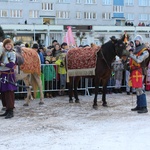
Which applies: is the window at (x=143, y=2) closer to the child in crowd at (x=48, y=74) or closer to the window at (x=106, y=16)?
the window at (x=106, y=16)

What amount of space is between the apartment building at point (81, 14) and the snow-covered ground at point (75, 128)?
135ft

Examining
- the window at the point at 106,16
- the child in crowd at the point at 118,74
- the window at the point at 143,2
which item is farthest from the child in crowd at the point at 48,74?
the window at the point at 143,2

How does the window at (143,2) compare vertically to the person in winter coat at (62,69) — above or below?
above

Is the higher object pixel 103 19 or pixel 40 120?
pixel 103 19

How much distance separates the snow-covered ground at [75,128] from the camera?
5965 millimetres

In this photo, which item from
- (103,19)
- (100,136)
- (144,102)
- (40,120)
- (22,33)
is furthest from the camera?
(103,19)

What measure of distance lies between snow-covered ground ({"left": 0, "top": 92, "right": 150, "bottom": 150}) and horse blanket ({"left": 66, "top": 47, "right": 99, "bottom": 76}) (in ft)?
2.91

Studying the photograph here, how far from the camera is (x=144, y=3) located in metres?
67.2

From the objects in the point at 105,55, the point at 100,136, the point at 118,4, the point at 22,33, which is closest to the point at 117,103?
the point at 105,55

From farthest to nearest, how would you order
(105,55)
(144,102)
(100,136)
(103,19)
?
(103,19) < (105,55) < (144,102) < (100,136)

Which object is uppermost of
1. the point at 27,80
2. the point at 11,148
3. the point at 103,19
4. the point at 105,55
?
the point at 103,19

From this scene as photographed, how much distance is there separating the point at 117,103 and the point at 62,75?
2101mm

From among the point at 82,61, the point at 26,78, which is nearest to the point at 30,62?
the point at 26,78

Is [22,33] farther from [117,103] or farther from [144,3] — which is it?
[117,103]
